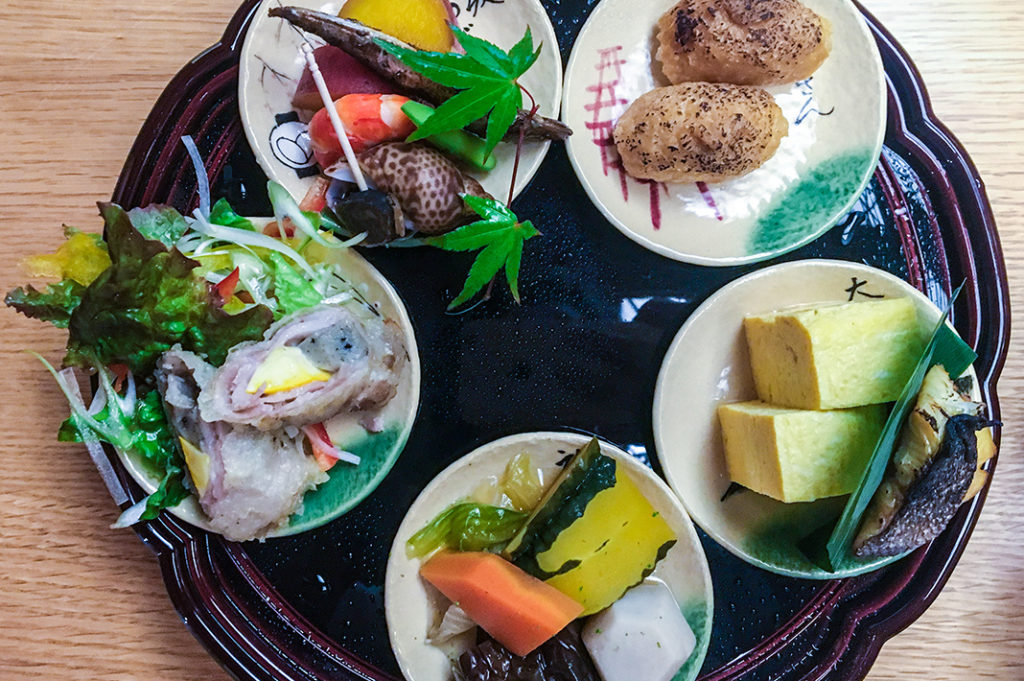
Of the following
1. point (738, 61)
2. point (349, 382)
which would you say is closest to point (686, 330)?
point (738, 61)

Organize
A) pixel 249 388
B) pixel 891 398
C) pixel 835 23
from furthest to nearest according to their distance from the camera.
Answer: pixel 835 23
pixel 891 398
pixel 249 388

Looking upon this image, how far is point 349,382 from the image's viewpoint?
1483mm

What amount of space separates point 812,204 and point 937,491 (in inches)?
28.9

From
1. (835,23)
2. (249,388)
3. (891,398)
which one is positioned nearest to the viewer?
(249,388)

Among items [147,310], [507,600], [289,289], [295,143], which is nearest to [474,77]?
[295,143]

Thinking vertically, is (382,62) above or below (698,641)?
above

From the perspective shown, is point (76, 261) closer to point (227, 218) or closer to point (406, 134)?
point (227, 218)

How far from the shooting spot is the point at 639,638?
1511 mm

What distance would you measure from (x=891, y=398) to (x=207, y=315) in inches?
62.0

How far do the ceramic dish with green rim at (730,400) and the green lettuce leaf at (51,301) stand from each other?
4.58 feet

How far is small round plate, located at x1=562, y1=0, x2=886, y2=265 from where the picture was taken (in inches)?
65.3

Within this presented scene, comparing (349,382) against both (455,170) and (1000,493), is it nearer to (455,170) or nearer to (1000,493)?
(455,170)

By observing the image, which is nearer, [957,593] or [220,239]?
[220,239]

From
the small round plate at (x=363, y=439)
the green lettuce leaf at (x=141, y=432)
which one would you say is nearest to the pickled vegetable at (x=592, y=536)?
the small round plate at (x=363, y=439)
